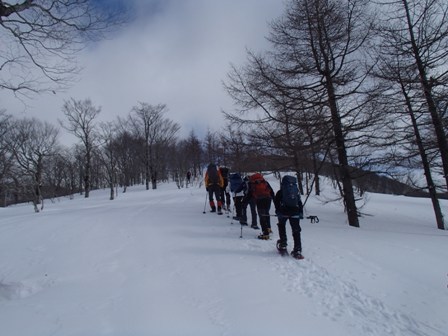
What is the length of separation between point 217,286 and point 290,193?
108 inches

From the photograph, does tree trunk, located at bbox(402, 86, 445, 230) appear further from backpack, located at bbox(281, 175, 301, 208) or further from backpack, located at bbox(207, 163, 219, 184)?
backpack, located at bbox(207, 163, 219, 184)

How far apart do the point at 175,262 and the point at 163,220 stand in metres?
4.30

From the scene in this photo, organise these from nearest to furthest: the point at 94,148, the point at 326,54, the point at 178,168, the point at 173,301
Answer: the point at 173,301 → the point at 326,54 → the point at 94,148 → the point at 178,168

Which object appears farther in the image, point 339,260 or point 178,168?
point 178,168

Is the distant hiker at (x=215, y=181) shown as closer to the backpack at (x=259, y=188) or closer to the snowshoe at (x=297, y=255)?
the backpack at (x=259, y=188)

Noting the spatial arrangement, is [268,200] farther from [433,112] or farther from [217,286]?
[433,112]

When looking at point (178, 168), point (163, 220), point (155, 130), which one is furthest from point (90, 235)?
point (178, 168)

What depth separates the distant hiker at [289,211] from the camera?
5.83 meters


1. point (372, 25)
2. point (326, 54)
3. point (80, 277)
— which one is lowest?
point (80, 277)

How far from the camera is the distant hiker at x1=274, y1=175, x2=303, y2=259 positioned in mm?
5828

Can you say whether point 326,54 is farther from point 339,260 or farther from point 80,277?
point 80,277

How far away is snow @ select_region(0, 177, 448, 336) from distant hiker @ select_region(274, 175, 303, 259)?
15.3 inches

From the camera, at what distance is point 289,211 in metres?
6.04

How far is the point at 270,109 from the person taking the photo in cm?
1021
